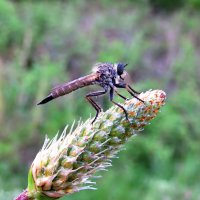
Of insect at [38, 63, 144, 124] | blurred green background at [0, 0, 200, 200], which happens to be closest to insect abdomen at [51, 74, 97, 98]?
insect at [38, 63, 144, 124]

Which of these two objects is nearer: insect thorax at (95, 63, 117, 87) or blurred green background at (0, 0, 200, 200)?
insect thorax at (95, 63, 117, 87)

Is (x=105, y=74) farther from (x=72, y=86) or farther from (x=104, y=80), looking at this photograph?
(x=72, y=86)

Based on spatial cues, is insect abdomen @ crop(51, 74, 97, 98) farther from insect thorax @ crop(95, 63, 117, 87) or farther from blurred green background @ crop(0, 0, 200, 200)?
blurred green background @ crop(0, 0, 200, 200)

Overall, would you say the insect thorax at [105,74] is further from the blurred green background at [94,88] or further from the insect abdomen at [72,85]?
the blurred green background at [94,88]

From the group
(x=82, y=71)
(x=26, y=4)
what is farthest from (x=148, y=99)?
(x=26, y=4)

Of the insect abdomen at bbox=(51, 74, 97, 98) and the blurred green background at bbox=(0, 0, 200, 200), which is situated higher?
the blurred green background at bbox=(0, 0, 200, 200)

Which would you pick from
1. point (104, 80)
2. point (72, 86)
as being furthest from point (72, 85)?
point (104, 80)

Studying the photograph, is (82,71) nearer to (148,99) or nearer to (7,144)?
(7,144)

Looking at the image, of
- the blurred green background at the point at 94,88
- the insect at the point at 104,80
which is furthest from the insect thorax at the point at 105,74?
the blurred green background at the point at 94,88
